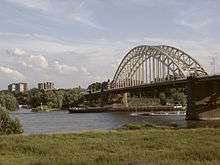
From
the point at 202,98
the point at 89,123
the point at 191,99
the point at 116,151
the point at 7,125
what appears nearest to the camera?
the point at 116,151

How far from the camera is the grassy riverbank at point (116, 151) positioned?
23.0m

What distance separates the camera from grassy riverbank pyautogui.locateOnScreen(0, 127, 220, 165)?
907 inches

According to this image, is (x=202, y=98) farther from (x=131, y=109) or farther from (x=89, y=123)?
(x=131, y=109)

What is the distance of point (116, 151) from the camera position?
90.9 ft

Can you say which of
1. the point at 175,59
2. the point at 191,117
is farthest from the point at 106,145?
the point at 175,59

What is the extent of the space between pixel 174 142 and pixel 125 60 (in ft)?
471

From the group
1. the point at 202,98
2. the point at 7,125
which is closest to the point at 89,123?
the point at 202,98

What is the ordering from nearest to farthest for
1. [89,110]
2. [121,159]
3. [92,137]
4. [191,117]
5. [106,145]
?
1. [121,159]
2. [106,145]
3. [92,137]
4. [191,117]
5. [89,110]

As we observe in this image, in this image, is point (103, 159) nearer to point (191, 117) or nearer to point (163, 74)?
point (191, 117)

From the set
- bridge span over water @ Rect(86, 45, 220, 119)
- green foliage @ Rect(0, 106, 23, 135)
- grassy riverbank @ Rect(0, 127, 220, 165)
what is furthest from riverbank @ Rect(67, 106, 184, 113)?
grassy riverbank @ Rect(0, 127, 220, 165)

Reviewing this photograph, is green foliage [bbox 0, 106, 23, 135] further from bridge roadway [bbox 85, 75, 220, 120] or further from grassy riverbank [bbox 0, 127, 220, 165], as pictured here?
bridge roadway [bbox 85, 75, 220, 120]

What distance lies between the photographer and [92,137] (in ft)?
128

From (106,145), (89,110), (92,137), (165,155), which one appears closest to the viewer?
(165,155)

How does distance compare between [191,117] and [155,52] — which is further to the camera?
[155,52]
